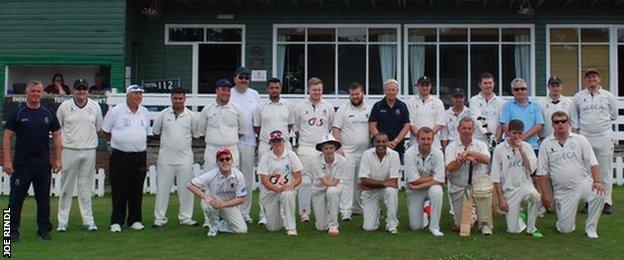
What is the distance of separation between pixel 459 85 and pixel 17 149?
11.7 m

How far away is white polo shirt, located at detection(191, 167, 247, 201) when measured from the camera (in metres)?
8.39

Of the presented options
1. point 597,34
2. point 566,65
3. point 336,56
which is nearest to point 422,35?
point 336,56

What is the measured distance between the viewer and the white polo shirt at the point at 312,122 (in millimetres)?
9258

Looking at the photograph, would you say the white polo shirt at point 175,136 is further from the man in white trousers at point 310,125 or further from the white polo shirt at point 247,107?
the man in white trousers at point 310,125

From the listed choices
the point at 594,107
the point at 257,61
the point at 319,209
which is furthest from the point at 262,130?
the point at 257,61

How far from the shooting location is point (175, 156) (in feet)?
29.5

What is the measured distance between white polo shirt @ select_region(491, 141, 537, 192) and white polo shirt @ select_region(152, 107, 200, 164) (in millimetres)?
3848

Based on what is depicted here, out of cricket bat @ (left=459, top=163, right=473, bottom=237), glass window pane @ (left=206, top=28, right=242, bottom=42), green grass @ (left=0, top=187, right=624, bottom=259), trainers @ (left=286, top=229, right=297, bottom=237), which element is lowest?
green grass @ (left=0, top=187, right=624, bottom=259)

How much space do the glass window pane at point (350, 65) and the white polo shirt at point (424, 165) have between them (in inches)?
354

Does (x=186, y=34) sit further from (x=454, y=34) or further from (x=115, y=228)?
(x=115, y=228)

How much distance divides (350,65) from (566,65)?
529cm

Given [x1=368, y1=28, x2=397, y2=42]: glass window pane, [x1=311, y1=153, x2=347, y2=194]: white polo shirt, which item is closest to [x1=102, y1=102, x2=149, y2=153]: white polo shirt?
[x1=311, y1=153, x2=347, y2=194]: white polo shirt

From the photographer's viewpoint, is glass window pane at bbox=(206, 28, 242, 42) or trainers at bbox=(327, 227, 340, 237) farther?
glass window pane at bbox=(206, 28, 242, 42)

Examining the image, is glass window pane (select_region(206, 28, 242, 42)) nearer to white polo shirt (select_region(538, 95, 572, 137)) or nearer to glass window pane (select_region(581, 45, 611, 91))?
glass window pane (select_region(581, 45, 611, 91))
